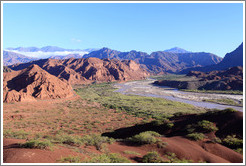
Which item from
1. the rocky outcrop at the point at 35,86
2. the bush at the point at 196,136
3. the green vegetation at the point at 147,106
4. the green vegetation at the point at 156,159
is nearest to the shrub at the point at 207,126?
the bush at the point at 196,136

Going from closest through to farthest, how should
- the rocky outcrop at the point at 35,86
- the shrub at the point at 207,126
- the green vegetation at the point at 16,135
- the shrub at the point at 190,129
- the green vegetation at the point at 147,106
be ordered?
1. the shrub at the point at 207,126
2. the shrub at the point at 190,129
3. the green vegetation at the point at 16,135
4. the green vegetation at the point at 147,106
5. the rocky outcrop at the point at 35,86

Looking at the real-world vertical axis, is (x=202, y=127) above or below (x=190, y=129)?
above

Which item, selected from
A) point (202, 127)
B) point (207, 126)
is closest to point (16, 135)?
point (202, 127)

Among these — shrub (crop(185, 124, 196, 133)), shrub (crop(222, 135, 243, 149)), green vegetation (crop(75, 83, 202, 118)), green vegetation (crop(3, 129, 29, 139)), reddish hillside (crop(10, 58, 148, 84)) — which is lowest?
green vegetation (crop(75, 83, 202, 118))

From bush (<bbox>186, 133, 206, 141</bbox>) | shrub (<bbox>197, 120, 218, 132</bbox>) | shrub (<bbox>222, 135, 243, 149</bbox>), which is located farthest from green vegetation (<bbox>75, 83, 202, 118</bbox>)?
shrub (<bbox>222, 135, 243, 149</bbox>)

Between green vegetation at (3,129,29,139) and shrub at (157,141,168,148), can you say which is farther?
green vegetation at (3,129,29,139)

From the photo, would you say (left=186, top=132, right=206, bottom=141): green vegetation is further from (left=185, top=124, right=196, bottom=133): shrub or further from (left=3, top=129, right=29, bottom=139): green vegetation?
(left=3, top=129, right=29, bottom=139): green vegetation

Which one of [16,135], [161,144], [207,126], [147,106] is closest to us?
[161,144]

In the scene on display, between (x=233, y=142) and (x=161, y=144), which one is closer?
(x=161, y=144)

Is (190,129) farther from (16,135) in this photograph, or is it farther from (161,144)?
(16,135)

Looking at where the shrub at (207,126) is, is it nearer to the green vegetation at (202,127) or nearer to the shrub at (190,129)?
the green vegetation at (202,127)

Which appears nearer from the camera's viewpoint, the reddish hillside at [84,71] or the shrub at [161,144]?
the shrub at [161,144]

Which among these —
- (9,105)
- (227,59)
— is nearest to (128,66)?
(227,59)
